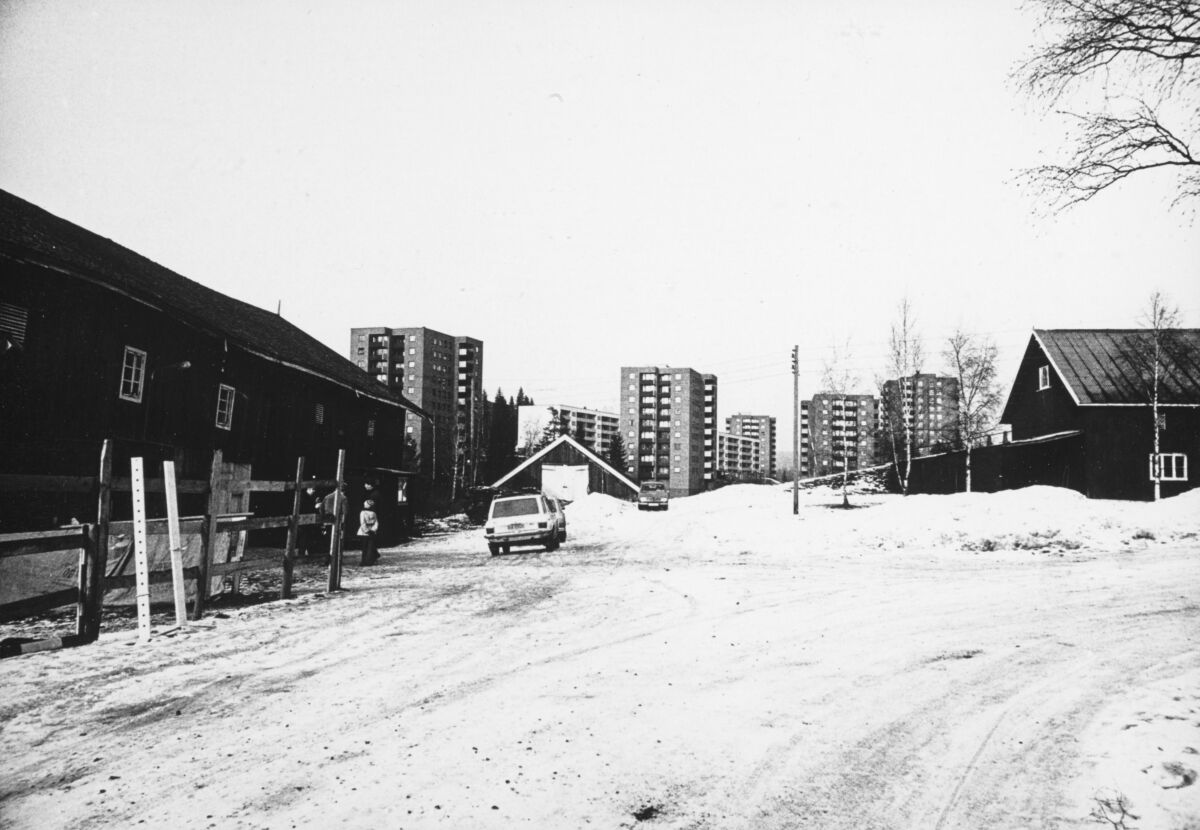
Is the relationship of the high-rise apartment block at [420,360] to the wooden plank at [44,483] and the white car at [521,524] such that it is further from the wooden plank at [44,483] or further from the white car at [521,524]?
the wooden plank at [44,483]

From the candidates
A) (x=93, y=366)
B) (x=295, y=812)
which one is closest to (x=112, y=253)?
(x=93, y=366)

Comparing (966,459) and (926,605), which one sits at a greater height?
(966,459)

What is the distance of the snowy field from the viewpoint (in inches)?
147

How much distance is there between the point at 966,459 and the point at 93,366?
39490 millimetres

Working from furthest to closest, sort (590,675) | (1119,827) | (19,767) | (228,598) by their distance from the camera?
(228,598)
(590,675)
(19,767)
(1119,827)

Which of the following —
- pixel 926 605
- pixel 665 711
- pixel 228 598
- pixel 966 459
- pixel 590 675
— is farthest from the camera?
pixel 966 459

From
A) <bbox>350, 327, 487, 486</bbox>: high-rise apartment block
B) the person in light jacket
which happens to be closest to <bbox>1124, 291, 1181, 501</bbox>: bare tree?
the person in light jacket

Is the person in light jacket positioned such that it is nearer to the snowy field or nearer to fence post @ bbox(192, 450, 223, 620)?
the snowy field

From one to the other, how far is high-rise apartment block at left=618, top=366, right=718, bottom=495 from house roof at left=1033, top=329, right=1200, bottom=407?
349ft

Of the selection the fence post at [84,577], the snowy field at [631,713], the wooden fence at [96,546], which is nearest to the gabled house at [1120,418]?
the snowy field at [631,713]

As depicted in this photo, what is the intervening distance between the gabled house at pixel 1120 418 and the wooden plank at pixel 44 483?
111 ft

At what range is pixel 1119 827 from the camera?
11.4 ft

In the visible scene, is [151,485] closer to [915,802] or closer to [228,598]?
[228,598]

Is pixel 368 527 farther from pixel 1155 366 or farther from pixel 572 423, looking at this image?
pixel 572 423
